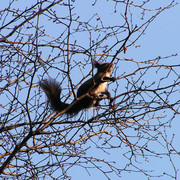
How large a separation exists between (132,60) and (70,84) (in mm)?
1226

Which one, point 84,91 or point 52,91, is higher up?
point 84,91

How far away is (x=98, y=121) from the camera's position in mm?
3865

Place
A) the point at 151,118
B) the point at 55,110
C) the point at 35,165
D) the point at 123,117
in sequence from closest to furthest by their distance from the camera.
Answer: the point at 123,117 → the point at 35,165 → the point at 151,118 → the point at 55,110

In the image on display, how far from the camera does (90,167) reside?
14.2 ft

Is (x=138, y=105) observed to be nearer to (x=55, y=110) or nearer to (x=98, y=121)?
(x=98, y=121)

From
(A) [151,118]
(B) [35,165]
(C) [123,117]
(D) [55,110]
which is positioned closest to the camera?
(C) [123,117]

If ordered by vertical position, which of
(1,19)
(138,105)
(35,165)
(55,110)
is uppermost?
(1,19)

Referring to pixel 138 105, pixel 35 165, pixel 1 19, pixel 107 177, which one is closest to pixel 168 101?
pixel 138 105

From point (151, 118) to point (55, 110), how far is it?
1.65m

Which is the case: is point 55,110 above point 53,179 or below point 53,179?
above

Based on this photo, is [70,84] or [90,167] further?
[90,167]

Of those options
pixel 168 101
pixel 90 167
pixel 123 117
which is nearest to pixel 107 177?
pixel 90 167

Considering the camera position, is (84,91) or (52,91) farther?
(84,91)

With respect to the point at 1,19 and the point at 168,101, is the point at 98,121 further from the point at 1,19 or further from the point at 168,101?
the point at 1,19
